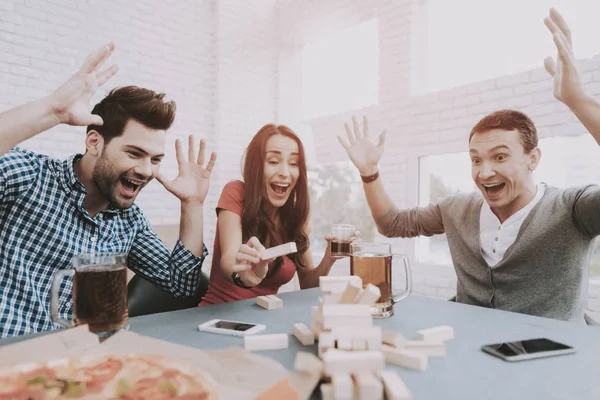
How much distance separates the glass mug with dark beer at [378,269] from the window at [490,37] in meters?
2.56

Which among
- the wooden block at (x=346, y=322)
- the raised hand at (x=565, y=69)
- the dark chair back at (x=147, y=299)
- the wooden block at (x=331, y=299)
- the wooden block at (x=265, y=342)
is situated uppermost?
the raised hand at (x=565, y=69)

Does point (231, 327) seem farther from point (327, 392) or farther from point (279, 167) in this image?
point (279, 167)

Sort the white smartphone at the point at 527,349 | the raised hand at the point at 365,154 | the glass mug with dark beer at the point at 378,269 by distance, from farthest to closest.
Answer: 1. the raised hand at the point at 365,154
2. the glass mug with dark beer at the point at 378,269
3. the white smartphone at the point at 527,349

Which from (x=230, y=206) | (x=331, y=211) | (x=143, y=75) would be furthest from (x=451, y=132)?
(x=143, y=75)

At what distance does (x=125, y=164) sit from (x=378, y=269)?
98cm

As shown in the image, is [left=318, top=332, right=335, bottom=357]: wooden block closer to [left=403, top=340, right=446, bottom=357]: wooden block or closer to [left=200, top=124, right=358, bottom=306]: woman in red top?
[left=403, top=340, right=446, bottom=357]: wooden block

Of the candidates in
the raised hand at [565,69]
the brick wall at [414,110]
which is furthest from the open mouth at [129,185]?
the brick wall at [414,110]

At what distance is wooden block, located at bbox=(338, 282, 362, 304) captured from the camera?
0.91 metres

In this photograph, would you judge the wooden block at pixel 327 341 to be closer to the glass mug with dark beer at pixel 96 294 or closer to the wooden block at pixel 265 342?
the wooden block at pixel 265 342

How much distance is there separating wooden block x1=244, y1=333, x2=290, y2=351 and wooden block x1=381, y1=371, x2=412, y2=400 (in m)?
0.27

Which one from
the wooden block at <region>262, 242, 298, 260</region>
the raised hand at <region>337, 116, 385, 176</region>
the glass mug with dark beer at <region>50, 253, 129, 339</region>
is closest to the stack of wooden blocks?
the wooden block at <region>262, 242, 298, 260</region>

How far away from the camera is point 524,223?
1732 millimetres

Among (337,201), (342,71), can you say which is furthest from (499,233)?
(342,71)

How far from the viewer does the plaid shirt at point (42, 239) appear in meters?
1.36
